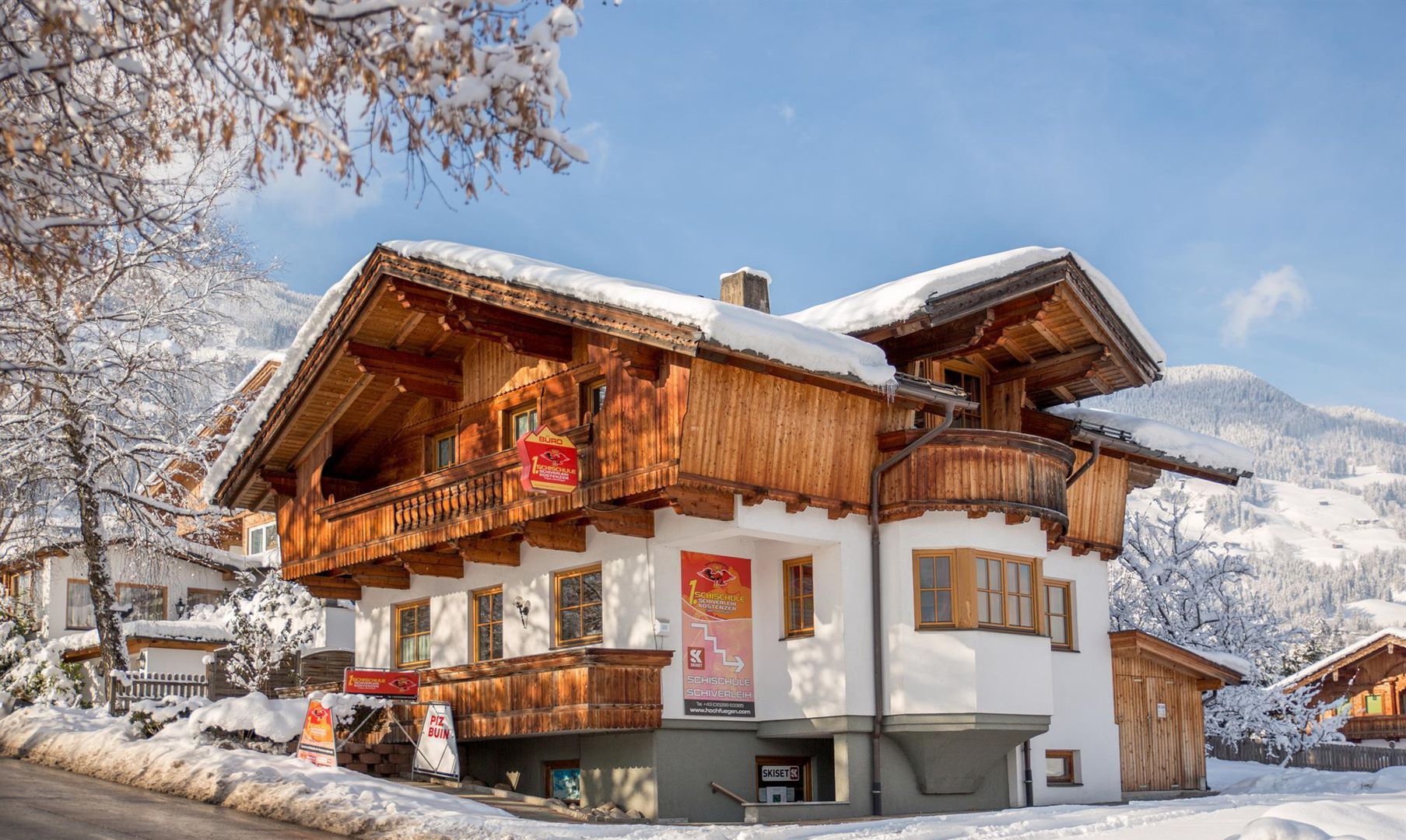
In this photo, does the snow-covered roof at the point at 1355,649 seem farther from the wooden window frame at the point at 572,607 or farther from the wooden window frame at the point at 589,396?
the wooden window frame at the point at 589,396

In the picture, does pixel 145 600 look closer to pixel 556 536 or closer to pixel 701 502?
pixel 556 536

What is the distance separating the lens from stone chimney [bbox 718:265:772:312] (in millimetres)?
22562

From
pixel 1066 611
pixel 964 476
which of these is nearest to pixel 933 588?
pixel 964 476

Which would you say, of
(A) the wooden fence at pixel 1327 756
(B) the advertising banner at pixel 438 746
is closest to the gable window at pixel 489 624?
(B) the advertising banner at pixel 438 746

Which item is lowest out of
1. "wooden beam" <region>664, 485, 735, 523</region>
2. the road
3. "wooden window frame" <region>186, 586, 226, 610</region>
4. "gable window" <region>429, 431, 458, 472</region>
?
the road

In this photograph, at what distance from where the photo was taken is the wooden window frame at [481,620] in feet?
75.2

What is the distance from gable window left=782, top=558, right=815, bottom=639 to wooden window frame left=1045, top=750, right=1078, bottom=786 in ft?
17.3

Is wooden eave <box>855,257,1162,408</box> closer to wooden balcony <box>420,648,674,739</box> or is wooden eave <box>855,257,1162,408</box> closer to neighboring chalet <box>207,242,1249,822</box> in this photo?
neighboring chalet <box>207,242,1249,822</box>

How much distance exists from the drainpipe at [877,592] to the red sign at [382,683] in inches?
270

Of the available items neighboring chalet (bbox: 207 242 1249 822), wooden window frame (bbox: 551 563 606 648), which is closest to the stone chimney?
neighboring chalet (bbox: 207 242 1249 822)

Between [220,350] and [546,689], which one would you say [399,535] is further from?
[220,350]

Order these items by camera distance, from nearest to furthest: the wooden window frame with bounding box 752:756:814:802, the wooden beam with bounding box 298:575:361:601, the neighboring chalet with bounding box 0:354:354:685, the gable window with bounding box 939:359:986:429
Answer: the wooden window frame with bounding box 752:756:814:802, the gable window with bounding box 939:359:986:429, the wooden beam with bounding box 298:575:361:601, the neighboring chalet with bounding box 0:354:354:685

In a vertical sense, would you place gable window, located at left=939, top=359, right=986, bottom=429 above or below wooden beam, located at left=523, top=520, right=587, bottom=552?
above

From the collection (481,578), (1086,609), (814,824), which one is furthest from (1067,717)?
(481,578)
